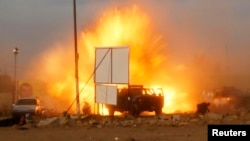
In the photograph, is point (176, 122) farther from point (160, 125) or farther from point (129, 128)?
point (129, 128)

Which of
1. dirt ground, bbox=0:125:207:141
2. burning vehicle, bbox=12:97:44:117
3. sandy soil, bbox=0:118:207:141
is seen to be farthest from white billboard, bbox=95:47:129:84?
burning vehicle, bbox=12:97:44:117

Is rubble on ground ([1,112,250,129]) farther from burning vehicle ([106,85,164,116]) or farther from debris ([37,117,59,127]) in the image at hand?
burning vehicle ([106,85,164,116])

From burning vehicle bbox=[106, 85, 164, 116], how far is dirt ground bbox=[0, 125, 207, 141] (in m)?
8.88

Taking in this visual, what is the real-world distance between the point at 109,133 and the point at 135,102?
12.4 metres

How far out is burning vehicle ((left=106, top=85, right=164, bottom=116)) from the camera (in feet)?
118

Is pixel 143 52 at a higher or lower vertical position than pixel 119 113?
higher

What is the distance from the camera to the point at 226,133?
487 inches

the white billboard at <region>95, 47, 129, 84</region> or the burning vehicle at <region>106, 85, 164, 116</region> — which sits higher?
the white billboard at <region>95, 47, 129, 84</region>

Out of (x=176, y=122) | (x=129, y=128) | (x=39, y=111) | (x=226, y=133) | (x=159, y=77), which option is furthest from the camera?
(x=159, y=77)

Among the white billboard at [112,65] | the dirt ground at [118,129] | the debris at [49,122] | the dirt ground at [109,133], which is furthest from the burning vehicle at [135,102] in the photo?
the dirt ground at [109,133]

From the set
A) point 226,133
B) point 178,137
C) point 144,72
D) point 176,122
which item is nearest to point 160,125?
point 176,122

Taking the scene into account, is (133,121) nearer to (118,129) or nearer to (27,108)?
(118,129)

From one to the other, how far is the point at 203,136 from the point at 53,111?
2914 centimetres

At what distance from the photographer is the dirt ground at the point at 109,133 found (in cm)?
2173
